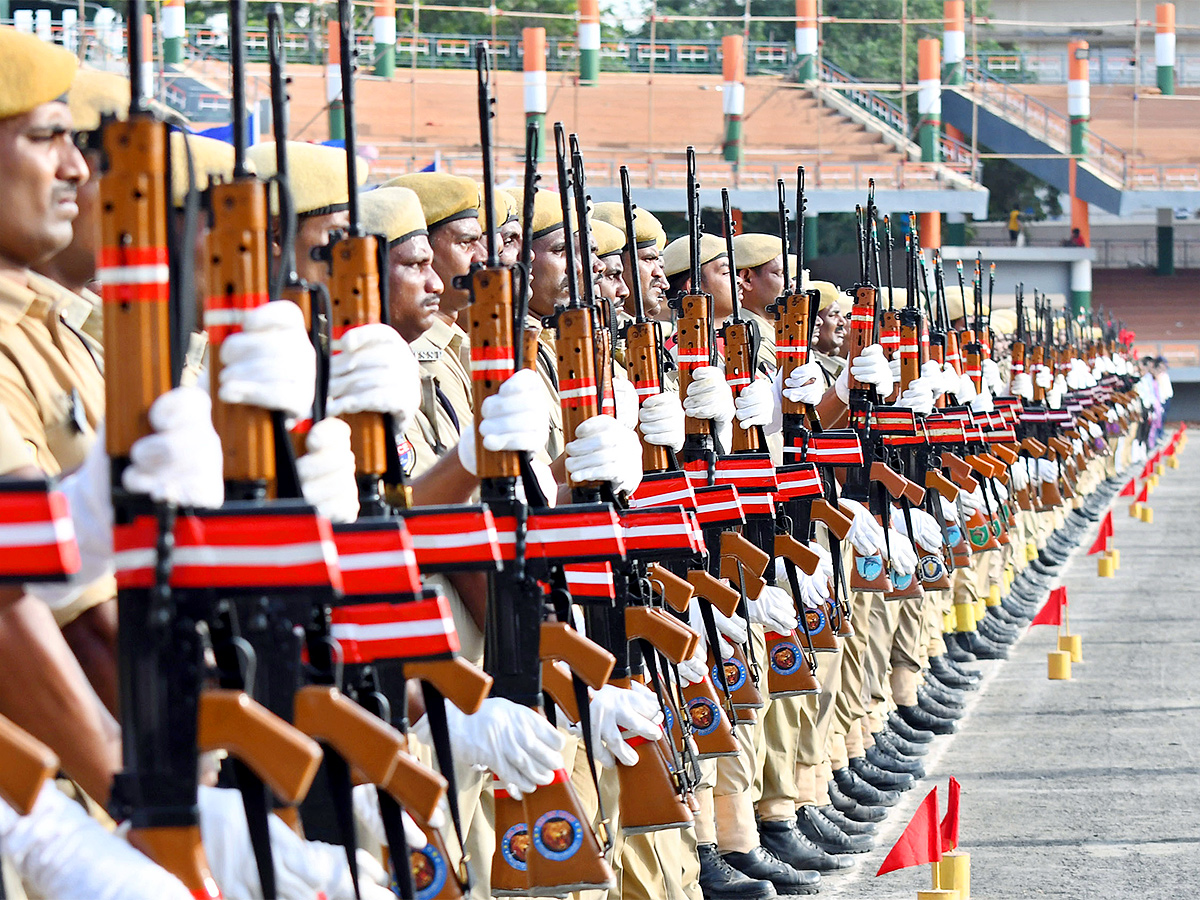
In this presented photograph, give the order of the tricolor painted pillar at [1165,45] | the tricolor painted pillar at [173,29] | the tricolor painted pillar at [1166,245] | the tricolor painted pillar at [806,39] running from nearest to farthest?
the tricolor painted pillar at [173,29] < the tricolor painted pillar at [806,39] < the tricolor painted pillar at [1165,45] < the tricolor painted pillar at [1166,245]

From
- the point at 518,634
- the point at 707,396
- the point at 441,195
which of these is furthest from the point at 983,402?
the point at 518,634

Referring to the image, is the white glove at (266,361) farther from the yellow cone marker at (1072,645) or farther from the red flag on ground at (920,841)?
the yellow cone marker at (1072,645)

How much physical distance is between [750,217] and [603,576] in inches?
1131

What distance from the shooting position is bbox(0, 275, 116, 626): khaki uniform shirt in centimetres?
277

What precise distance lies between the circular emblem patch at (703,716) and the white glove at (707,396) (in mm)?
849

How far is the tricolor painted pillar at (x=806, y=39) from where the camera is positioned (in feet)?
109

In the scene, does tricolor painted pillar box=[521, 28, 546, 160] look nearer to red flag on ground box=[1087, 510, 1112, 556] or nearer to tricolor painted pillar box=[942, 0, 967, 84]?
tricolor painted pillar box=[942, 0, 967, 84]

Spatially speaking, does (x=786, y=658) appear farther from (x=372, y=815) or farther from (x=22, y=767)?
(x=22, y=767)

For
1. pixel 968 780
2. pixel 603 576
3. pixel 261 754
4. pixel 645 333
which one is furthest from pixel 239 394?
pixel 968 780

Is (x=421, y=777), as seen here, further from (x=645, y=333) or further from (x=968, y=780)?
(x=968, y=780)

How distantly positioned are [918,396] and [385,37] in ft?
75.1

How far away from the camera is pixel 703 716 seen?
15.6ft

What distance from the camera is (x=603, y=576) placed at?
13.0ft

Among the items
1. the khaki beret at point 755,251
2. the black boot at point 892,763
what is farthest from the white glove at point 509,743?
the black boot at point 892,763
